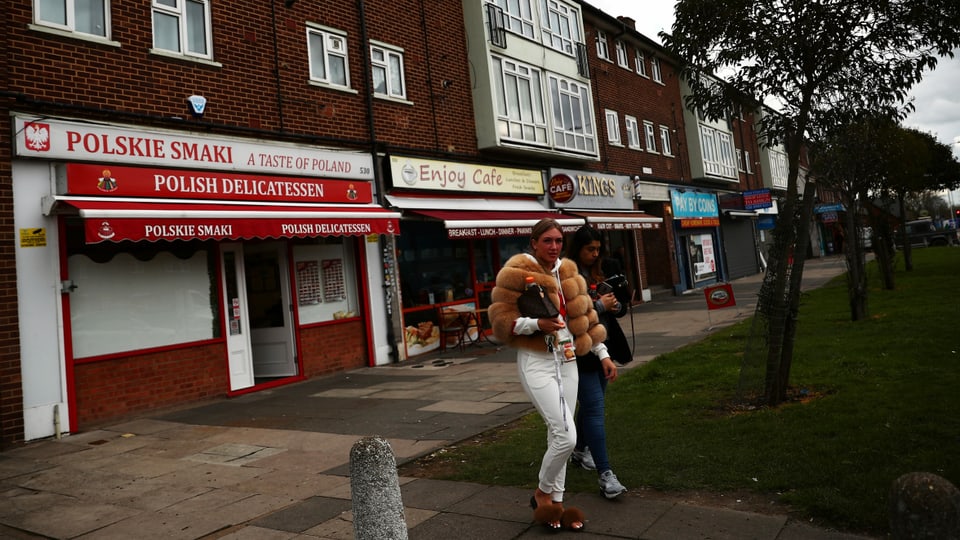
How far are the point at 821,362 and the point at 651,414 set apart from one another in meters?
3.09

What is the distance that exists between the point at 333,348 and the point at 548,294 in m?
8.64

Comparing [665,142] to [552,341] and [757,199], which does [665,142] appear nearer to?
[757,199]

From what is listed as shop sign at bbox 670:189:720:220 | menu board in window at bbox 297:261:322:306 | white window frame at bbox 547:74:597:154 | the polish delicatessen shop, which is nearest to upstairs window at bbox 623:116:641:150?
shop sign at bbox 670:189:720:220

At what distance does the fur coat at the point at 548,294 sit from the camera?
404 cm


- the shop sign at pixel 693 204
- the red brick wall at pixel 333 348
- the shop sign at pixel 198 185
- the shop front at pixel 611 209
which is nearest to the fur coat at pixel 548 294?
the shop sign at pixel 198 185

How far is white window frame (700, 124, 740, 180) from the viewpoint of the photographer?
94.1 feet

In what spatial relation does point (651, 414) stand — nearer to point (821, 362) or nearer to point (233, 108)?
point (821, 362)

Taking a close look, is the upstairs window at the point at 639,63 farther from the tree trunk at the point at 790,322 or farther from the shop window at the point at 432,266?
the tree trunk at the point at 790,322

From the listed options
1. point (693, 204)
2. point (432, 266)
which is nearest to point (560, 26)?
point (432, 266)

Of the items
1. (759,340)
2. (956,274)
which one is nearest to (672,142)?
(956,274)

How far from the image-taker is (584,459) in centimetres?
513

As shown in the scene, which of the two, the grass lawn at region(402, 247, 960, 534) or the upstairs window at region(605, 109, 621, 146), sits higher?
the upstairs window at region(605, 109, 621, 146)

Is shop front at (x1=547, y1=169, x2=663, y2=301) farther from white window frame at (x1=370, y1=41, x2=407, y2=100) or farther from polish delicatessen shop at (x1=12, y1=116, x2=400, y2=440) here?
polish delicatessen shop at (x1=12, y1=116, x2=400, y2=440)

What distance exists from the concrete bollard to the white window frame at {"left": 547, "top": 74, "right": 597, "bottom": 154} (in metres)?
16.4
